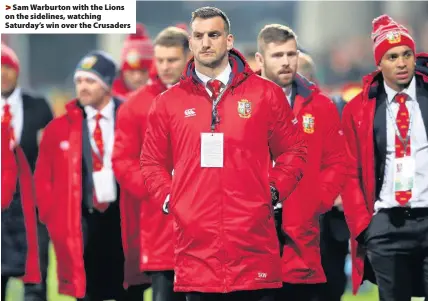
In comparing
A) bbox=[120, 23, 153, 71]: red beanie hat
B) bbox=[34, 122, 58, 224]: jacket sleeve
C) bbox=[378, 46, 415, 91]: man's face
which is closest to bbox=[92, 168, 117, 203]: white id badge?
bbox=[34, 122, 58, 224]: jacket sleeve

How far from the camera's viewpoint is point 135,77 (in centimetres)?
1274

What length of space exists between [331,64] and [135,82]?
13162 mm

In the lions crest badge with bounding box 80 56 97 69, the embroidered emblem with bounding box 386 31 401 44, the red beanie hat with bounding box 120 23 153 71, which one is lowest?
the lions crest badge with bounding box 80 56 97 69

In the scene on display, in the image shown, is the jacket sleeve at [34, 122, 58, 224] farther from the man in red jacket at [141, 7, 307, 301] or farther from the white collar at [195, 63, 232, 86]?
the white collar at [195, 63, 232, 86]

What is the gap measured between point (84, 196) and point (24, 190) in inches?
28.4

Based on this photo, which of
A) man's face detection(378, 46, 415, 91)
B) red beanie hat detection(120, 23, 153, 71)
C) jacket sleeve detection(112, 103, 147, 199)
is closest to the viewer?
man's face detection(378, 46, 415, 91)

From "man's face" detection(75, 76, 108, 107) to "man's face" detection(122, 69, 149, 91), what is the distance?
1946 millimetres

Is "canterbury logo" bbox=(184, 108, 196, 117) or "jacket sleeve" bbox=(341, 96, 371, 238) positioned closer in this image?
"canterbury logo" bbox=(184, 108, 196, 117)

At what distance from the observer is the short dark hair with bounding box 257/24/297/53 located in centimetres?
936

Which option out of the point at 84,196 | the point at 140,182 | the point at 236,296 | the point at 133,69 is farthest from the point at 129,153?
the point at 133,69

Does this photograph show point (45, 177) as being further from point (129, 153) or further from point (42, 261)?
point (42, 261)

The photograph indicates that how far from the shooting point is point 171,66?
32.7ft

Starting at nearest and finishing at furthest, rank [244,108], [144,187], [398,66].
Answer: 1. [244,108]
2. [398,66]
3. [144,187]

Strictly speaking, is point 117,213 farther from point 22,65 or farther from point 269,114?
point 22,65
